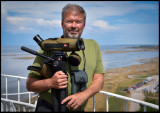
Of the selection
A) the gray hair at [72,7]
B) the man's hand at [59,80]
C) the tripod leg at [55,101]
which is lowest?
the tripod leg at [55,101]

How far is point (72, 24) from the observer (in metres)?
1.62

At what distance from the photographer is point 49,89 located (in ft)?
5.10

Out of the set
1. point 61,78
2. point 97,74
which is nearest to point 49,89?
point 61,78

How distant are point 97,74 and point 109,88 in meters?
20.2

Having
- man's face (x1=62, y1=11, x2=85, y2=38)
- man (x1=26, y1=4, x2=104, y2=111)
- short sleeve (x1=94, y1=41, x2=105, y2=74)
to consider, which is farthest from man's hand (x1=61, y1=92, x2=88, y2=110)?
man's face (x1=62, y1=11, x2=85, y2=38)

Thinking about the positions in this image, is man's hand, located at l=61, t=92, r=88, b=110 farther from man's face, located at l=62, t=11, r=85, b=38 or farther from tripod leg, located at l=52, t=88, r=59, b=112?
man's face, located at l=62, t=11, r=85, b=38

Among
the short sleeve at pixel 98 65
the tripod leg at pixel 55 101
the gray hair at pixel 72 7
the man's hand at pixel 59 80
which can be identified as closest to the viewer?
the man's hand at pixel 59 80

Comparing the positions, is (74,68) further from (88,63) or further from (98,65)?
(98,65)

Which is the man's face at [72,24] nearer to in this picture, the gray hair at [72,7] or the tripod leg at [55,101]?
the gray hair at [72,7]

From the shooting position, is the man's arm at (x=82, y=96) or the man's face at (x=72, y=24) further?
the man's face at (x=72, y=24)

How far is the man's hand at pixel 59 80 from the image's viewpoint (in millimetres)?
1331

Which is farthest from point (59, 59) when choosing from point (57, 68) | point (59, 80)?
point (59, 80)

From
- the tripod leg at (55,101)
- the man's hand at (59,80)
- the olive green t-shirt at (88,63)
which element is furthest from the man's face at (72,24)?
the tripod leg at (55,101)

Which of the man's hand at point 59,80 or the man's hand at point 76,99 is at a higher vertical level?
the man's hand at point 59,80
